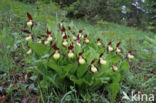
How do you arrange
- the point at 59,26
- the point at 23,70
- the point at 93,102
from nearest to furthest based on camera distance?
1. the point at 93,102
2. the point at 23,70
3. the point at 59,26

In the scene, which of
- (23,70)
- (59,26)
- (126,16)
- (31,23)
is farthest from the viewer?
(126,16)

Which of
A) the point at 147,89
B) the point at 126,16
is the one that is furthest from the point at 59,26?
the point at 126,16

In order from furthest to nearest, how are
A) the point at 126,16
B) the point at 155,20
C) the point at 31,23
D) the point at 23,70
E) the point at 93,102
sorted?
the point at 126,16, the point at 155,20, the point at 23,70, the point at 31,23, the point at 93,102

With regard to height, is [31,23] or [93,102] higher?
[31,23]

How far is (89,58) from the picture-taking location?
1307mm

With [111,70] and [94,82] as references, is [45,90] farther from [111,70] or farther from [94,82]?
[111,70]

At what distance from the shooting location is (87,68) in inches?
50.3

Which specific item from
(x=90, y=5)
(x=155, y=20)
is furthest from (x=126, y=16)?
(x=90, y=5)

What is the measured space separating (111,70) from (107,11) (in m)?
7.53

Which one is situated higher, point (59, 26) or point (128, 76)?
point (59, 26)

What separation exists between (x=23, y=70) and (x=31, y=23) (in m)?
0.56

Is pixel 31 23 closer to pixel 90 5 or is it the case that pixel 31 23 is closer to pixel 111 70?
pixel 111 70

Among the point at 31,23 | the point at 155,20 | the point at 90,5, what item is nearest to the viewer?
the point at 31,23

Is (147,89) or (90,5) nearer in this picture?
(147,89)
